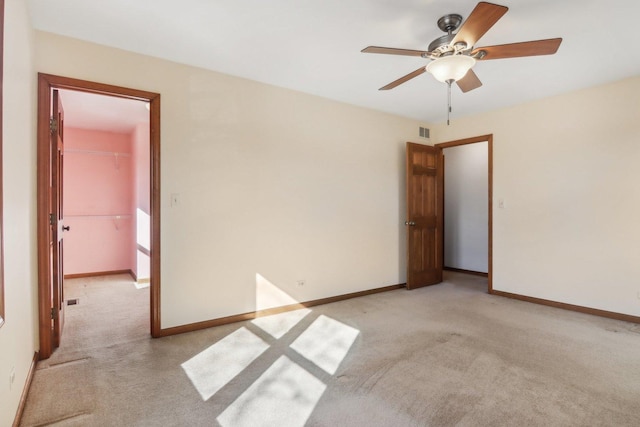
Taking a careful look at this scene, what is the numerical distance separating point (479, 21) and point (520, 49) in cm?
50

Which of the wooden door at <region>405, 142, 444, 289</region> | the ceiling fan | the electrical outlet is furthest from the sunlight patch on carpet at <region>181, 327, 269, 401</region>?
the wooden door at <region>405, 142, 444, 289</region>

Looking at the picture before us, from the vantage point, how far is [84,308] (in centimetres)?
379

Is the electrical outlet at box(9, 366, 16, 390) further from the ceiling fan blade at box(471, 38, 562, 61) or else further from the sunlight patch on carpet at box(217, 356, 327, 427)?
the ceiling fan blade at box(471, 38, 562, 61)

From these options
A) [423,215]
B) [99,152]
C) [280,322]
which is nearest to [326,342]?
[280,322]

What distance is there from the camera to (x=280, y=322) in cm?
332

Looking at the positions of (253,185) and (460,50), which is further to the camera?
(253,185)

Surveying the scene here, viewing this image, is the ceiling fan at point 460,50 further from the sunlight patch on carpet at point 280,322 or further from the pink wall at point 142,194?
the pink wall at point 142,194

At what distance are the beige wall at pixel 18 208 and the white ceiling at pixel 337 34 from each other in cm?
56

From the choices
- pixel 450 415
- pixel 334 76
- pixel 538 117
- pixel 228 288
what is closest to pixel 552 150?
pixel 538 117

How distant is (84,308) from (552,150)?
5872mm

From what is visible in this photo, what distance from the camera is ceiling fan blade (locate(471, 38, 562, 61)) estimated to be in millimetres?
2031

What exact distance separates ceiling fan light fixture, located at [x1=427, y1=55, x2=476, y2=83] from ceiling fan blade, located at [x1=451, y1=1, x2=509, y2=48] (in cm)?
9

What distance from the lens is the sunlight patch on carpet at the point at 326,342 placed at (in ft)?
8.11

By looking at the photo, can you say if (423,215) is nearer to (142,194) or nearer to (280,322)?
(280,322)
